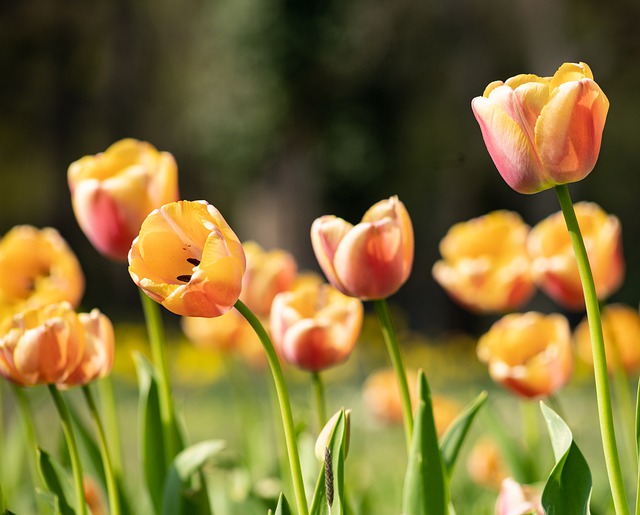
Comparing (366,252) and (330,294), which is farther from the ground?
(366,252)

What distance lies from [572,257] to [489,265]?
186 millimetres

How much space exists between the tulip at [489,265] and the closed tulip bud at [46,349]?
0.76m

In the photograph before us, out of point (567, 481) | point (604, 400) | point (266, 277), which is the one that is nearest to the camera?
point (604, 400)

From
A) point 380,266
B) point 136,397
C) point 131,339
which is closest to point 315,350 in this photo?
point 380,266

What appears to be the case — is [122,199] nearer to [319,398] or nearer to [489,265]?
[319,398]

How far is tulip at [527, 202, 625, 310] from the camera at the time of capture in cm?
141

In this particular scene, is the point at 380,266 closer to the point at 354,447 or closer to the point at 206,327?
the point at 206,327

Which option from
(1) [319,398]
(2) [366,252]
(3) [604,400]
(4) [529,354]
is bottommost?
(4) [529,354]

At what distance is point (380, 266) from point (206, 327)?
100cm

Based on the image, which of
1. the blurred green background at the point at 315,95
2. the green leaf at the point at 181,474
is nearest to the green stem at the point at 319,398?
the green leaf at the point at 181,474

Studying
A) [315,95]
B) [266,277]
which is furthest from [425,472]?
[315,95]

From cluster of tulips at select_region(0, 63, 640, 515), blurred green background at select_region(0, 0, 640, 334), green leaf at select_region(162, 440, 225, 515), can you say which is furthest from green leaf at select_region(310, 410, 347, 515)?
blurred green background at select_region(0, 0, 640, 334)

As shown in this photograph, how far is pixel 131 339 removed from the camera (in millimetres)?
5227

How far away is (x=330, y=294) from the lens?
4.61 ft
